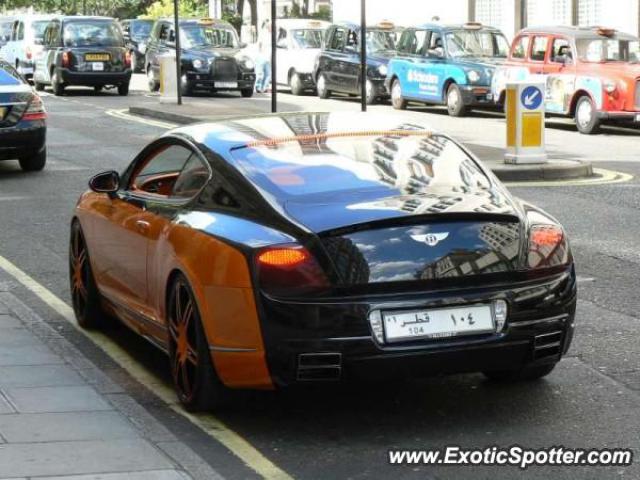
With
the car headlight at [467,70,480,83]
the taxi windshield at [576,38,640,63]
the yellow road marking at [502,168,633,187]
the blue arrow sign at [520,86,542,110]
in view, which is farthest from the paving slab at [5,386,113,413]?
the car headlight at [467,70,480,83]

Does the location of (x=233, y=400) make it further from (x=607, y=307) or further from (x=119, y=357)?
(x=607, y=307)

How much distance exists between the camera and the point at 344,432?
21.4 feet

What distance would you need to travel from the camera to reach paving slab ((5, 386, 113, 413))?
671cm

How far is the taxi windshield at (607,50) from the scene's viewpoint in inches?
995

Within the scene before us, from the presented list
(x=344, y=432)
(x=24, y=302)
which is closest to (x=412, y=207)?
(x=344, y=432)

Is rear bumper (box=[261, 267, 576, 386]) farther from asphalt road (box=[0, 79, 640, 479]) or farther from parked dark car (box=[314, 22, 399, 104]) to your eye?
parked dark car (box=[314, 22, 399, 104])

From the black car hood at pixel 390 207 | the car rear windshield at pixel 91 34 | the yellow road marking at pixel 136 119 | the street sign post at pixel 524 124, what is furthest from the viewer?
the car rear windshield at pixel 91 34

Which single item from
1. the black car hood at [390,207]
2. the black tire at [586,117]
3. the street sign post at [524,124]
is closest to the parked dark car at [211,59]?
the black tire at [586,117]

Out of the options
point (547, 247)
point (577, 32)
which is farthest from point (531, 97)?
point (547, 247)

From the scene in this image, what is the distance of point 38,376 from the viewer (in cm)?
739

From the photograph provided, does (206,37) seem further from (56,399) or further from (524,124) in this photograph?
(56,399)

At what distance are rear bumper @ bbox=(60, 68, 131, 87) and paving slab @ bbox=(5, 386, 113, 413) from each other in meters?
29.5

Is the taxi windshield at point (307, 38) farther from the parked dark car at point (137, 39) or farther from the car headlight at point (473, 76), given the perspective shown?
the parked dark car at point (137, 39)

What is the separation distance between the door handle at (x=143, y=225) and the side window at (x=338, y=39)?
26552mm
